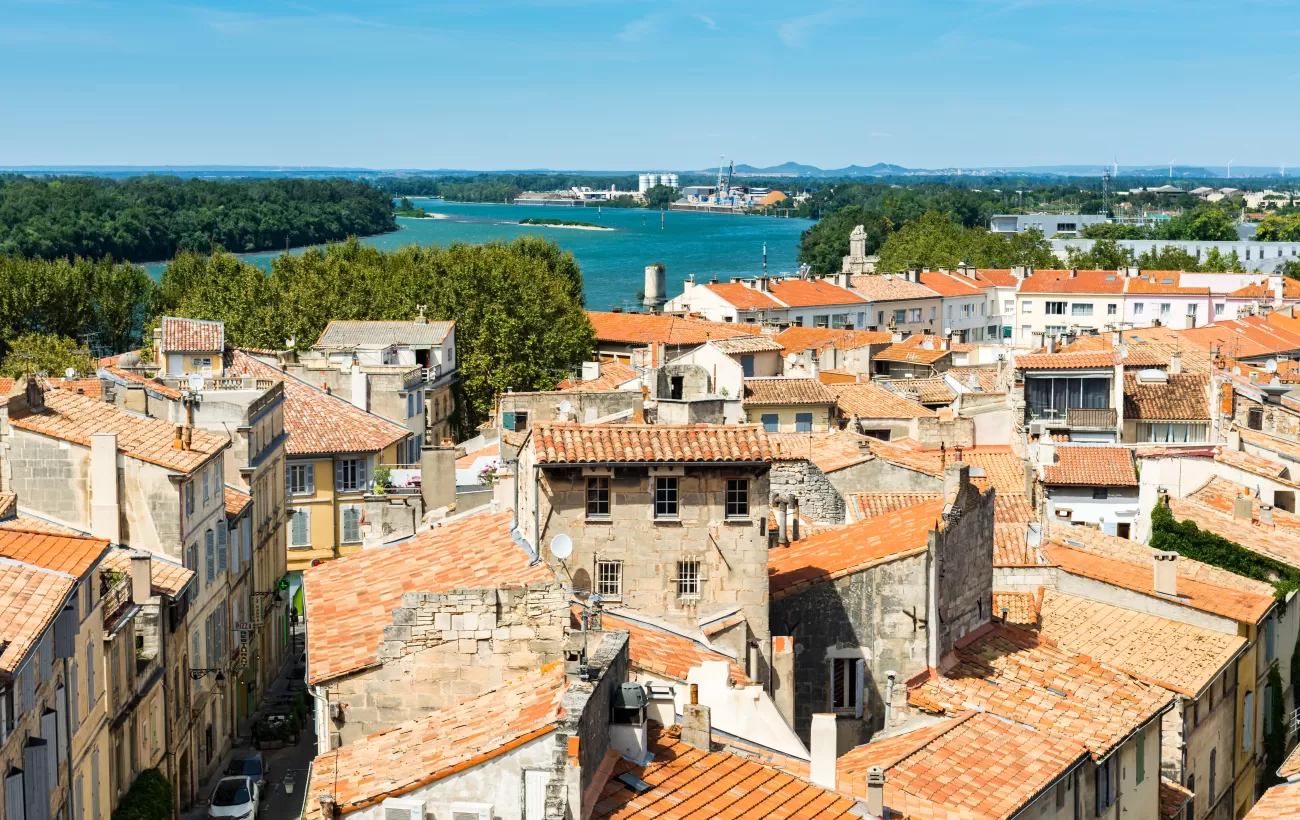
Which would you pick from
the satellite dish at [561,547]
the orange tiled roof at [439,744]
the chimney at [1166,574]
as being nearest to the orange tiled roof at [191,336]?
the chimney at [1166,574]

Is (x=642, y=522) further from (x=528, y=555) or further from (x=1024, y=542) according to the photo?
(x=1024, y=542)

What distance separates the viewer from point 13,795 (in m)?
22.3

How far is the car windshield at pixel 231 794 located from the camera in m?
33.3

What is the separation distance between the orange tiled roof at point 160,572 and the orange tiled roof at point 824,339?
50426mm

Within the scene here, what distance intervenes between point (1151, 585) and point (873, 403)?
85.7 ft

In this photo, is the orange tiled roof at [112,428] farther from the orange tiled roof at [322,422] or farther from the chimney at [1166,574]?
the chimney at [1166,574]

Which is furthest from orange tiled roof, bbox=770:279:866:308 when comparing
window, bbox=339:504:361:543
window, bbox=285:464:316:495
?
window, bbox=285:464:316:495

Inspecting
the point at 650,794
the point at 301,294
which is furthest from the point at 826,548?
the point at 301,294

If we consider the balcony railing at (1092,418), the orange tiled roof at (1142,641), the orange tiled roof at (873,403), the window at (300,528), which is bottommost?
the window at (300,528)

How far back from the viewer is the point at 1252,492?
139 feet

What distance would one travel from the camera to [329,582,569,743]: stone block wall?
19.3m

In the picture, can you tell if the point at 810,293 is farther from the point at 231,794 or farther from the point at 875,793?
the point at 875,793

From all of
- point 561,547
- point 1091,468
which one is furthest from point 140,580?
point 1091,468

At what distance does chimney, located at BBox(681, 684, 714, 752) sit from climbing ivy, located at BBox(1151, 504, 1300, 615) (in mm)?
20701
